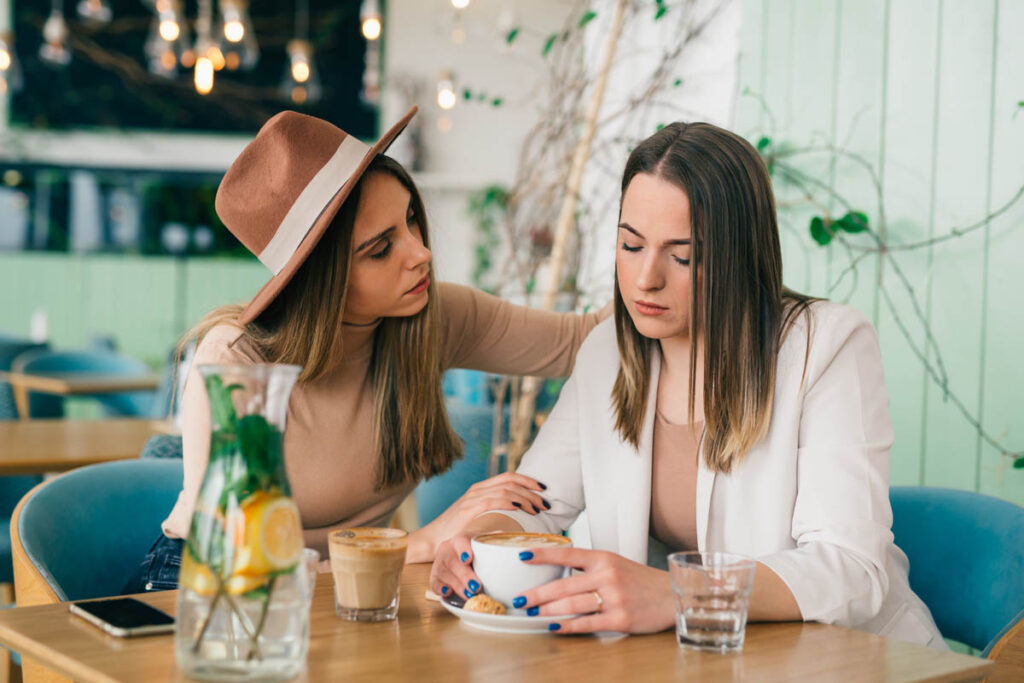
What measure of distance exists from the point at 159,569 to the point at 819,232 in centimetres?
181

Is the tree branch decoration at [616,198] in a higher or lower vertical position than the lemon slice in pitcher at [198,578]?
higher

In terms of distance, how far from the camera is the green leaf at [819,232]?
8.61ft

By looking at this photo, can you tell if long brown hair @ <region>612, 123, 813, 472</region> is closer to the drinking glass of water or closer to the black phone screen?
the drinking glass of water

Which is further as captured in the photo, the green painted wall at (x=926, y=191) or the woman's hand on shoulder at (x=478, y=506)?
the green painted wall at (x=926, y=191)

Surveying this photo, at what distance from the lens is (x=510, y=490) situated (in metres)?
1.58

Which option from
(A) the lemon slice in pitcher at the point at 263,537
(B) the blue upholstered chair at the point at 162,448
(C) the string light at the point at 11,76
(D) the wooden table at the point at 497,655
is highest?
(C) the string light at the point at 11,76

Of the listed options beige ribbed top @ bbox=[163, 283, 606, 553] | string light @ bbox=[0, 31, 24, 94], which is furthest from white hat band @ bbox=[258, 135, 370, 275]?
string light @ bbox=[0, 31, 24, 94]

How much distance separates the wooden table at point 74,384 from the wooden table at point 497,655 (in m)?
3.47

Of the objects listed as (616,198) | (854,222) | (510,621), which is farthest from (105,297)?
(510,621)

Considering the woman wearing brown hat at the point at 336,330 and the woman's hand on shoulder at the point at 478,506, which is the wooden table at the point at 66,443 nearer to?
the woman wearing brown hat at the point at 336,330

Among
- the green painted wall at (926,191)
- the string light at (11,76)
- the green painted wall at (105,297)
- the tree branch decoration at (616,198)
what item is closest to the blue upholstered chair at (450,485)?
the tree branch decoration at (616,198)

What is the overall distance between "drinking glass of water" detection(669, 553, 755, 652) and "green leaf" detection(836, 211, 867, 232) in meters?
1.63

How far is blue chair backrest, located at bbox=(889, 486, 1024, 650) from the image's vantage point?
1.58 meters

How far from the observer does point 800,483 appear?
1441 millimetres
